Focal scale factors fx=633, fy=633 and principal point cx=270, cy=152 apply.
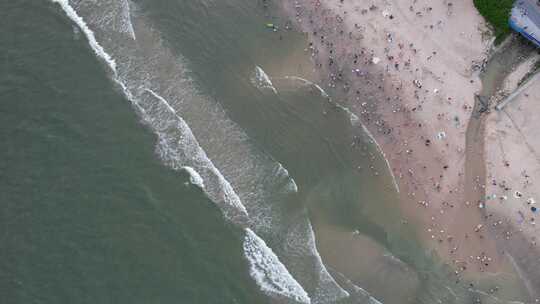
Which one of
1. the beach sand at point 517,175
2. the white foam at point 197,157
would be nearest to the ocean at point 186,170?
the white foam at point 197,157

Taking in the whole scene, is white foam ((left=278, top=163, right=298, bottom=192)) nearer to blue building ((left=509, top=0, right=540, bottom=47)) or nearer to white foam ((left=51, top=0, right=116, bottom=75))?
white foam ((left=51, top=0, right=116, bottom=75))

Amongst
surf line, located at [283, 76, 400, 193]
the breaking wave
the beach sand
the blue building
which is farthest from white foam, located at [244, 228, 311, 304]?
the blue building

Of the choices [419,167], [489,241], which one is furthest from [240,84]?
[489,241]

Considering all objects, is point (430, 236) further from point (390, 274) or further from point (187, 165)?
point (187, 165)

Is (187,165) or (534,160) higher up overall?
(534,160)

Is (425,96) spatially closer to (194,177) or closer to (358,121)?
(358,121)

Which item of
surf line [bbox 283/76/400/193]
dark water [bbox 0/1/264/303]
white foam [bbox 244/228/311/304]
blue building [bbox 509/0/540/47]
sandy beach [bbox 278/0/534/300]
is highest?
blue building [bbox 509/0/540/47]
